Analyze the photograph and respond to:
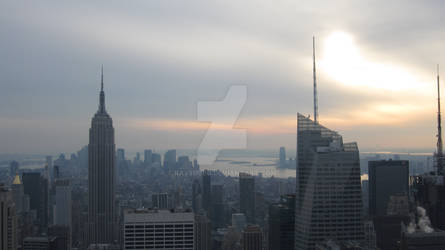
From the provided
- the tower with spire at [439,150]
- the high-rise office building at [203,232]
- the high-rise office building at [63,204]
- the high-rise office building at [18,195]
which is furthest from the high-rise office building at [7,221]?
the tower with spire at [439,150]

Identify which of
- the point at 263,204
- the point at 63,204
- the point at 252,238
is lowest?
the point at 252,238

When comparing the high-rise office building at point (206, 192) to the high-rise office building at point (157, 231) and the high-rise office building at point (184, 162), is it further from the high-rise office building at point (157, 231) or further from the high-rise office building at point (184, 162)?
the high-rise office building at point (157, 231)

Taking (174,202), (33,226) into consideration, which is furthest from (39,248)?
(174,202)

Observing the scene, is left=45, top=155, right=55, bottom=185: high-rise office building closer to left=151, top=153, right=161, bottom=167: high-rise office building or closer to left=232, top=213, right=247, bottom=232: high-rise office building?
left=151, top=153, right=161, bottom=167: high-rise office building

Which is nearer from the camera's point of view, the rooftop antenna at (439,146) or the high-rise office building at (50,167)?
the rooftop antenna at (439,146)

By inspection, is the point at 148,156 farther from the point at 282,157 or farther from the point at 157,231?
the point at 282,157

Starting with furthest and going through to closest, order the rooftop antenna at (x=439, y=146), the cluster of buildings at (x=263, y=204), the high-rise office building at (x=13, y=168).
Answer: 1. the cluster of buildings at (x=263, y=204)
2. the high-rise office building at (x=13, y=168)
3. the rooftop antenna at (x=439, y=146)

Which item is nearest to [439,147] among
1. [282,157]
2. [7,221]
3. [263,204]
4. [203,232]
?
[282,157]
